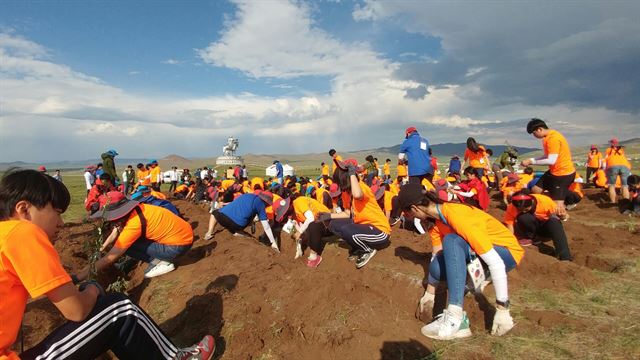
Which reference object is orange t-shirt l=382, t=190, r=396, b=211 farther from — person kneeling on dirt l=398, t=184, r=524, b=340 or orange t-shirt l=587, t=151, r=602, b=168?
orange t-shirt l=587, t=151, r=602, b=168

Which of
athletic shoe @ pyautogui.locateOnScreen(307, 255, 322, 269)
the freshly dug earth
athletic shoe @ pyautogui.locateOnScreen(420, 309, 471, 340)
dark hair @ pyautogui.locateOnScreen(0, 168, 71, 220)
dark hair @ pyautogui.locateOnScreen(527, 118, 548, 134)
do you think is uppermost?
dark hair @ pyautogui.locateOnScreen(527, 118, 548, 134)

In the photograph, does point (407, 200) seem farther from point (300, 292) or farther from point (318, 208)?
point (318, 208)

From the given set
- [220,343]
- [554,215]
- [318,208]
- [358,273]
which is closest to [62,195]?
[220,343]

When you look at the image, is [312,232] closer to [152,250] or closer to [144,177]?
[152,250]

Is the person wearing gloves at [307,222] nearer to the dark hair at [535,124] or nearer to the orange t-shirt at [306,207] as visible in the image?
the orange t-shirt at [306,207]

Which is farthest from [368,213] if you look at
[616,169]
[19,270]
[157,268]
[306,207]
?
[616,169]

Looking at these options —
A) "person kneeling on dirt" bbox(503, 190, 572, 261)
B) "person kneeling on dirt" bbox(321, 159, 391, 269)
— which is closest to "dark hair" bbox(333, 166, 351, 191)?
"person kneeling on dirt" bbox(321, 159, 391, 269)

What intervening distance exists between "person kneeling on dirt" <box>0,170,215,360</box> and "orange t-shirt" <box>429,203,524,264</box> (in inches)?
106

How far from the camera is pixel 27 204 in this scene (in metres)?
2.09

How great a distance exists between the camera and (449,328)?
10.5ft

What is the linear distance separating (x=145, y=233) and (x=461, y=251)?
4.24 metres

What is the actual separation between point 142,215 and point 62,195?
2899 millimetres

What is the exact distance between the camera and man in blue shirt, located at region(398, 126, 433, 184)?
7.45 metres

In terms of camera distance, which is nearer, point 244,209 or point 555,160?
point 555,160
